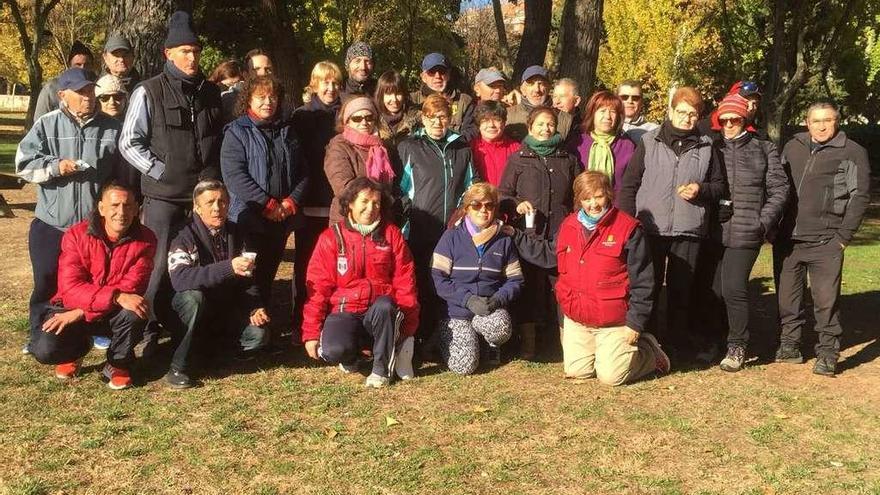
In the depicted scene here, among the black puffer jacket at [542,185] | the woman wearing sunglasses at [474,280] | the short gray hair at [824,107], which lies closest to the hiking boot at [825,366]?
the short gray hair at [824,107]

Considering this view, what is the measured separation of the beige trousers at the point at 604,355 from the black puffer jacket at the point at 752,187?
1072mm

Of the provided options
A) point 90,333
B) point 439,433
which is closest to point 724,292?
point 439,433

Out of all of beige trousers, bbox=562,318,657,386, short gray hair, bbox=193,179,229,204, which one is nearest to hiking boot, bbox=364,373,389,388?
beige trousers, bbox=562,318,657,386

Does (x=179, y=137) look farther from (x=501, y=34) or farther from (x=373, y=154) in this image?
(x=501, y=34)

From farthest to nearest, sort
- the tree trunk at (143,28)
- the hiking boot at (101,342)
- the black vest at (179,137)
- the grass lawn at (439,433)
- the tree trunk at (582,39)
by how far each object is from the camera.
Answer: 1. the tree trunk at (582,39)
2. the tree trunk at (143,28)
3. the hiking boot at (101,342)
4. the black vest at (179,137)
5. the grass lawn at (439,433)

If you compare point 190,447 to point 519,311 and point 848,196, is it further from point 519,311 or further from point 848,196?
point 848,196

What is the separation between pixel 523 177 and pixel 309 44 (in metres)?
24.6

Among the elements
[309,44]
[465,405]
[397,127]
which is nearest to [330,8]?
[309,44]

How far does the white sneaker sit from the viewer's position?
18.5 feet

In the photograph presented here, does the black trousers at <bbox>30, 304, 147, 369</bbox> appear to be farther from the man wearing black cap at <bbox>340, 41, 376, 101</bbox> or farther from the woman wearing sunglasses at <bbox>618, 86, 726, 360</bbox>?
the woman wearing sunglasses at <bbox>618, 86, 726, 360</bbox>

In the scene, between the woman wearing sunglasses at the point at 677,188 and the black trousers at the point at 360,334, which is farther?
the woman wearing sunglasses at the point at 677,188

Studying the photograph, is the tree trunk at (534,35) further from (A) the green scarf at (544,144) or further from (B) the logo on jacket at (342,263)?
(B) the logo on jacket at (342,263)

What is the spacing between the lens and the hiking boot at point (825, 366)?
603 centimetres

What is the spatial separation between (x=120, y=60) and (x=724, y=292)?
517 centimetres
